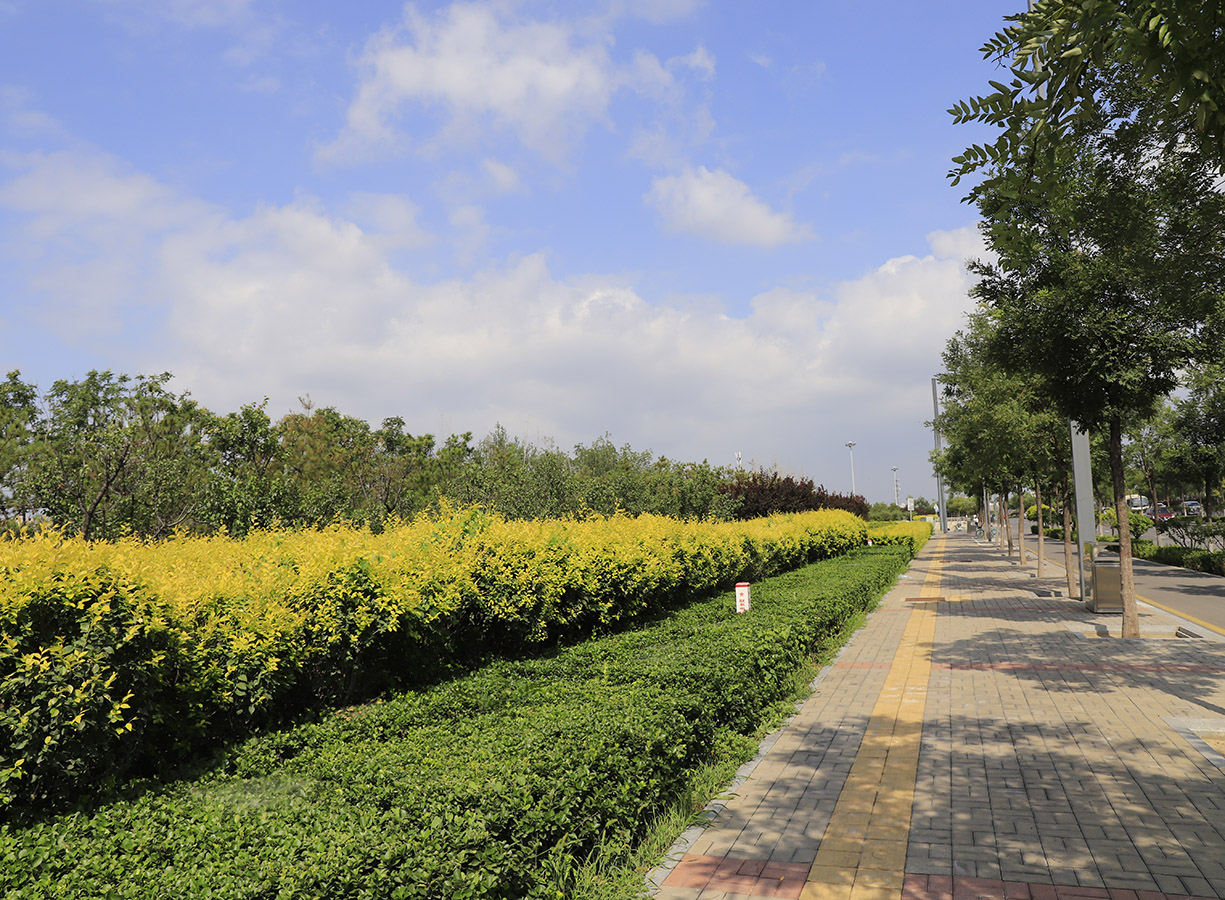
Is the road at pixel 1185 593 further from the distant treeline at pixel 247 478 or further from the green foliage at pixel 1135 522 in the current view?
the distant treeline at pixel 247 478

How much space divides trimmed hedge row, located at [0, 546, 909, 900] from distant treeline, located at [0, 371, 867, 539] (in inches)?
220

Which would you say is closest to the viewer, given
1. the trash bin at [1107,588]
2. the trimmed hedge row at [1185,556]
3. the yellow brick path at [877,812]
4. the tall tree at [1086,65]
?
the tall tree at [1086,65]

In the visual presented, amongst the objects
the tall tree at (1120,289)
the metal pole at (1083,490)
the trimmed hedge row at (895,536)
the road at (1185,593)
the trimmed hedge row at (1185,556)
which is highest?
the tall tree at (1120,289)

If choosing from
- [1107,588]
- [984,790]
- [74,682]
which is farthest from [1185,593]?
[74,682]

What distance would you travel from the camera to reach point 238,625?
4.89m

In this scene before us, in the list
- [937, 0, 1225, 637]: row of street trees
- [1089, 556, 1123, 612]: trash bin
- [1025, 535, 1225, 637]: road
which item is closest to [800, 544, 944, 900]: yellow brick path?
[937, 0, 1225, 637]: row of street trees

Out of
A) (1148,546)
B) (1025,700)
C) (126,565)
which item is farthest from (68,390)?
(1148,546)

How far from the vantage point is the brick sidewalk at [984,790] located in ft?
13.5

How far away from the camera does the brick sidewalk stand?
410cm

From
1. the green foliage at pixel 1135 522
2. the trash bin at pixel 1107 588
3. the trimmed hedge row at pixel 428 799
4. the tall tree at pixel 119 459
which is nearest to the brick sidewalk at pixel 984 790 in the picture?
the trimmed hedge row at pixel 428 799

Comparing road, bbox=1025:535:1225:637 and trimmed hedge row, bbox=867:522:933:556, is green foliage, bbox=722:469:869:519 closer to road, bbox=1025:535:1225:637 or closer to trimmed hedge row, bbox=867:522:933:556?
trimmed hedge row, bbox=867:522:933:556

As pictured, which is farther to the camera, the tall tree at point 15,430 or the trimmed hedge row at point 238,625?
the tall tree at point 15,430

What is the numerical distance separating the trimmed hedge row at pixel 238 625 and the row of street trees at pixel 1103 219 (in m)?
4.48

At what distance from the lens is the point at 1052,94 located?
2492 mm
